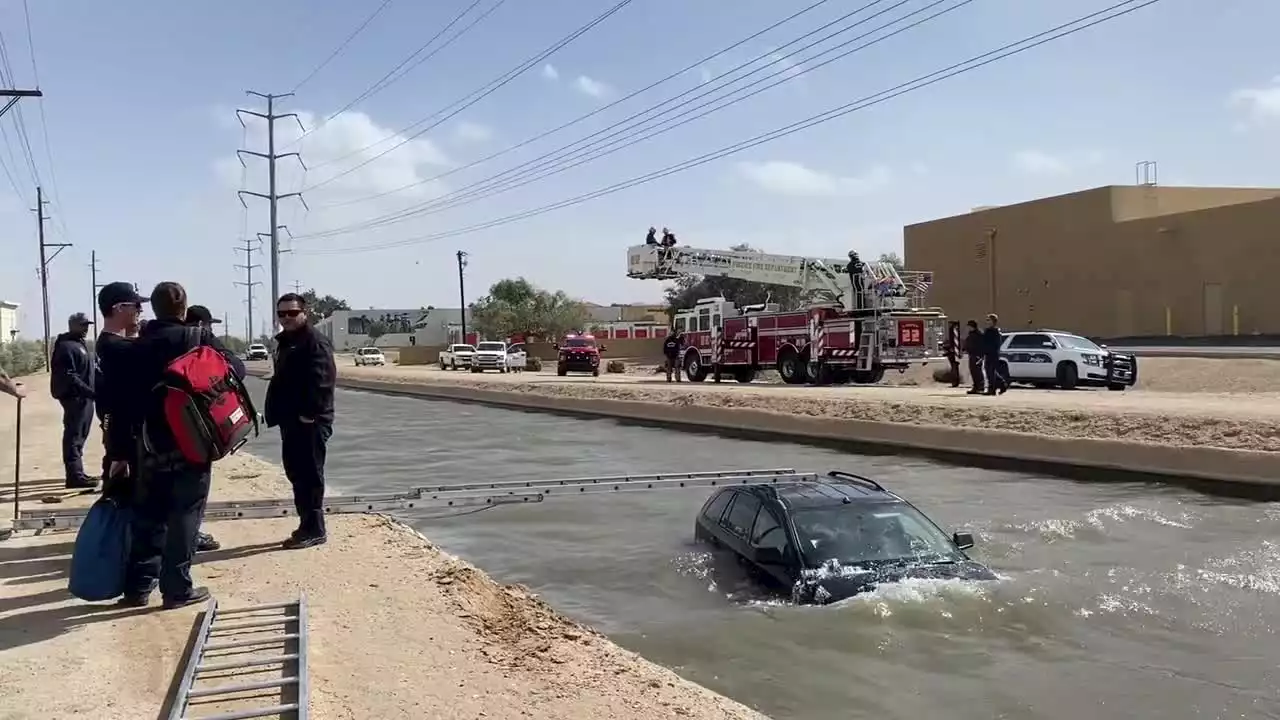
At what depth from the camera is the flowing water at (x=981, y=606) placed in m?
6.40

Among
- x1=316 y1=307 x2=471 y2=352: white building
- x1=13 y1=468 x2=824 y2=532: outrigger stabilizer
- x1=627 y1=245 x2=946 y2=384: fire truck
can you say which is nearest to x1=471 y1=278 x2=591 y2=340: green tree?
x1=316 y1=307 x2=471 y2=352: white building

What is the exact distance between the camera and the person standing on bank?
7719mm

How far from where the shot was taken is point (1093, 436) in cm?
1650

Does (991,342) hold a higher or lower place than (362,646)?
higher

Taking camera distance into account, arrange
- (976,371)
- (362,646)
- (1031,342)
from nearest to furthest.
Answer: (362,646), (976,371), (1031,342)

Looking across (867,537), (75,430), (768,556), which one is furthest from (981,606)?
(75,430)

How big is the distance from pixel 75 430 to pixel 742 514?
23.5ft

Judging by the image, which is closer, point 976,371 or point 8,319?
point 976,371

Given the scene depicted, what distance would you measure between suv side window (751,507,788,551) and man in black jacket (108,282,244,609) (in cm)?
419

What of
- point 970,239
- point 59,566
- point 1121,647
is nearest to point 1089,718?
point 1121,647

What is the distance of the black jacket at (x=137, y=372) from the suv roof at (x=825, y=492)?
15.3ft

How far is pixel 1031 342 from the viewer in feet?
89.4

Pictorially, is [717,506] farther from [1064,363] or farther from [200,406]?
[1064,363]

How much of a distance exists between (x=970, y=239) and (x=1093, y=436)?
4061 centimetres
